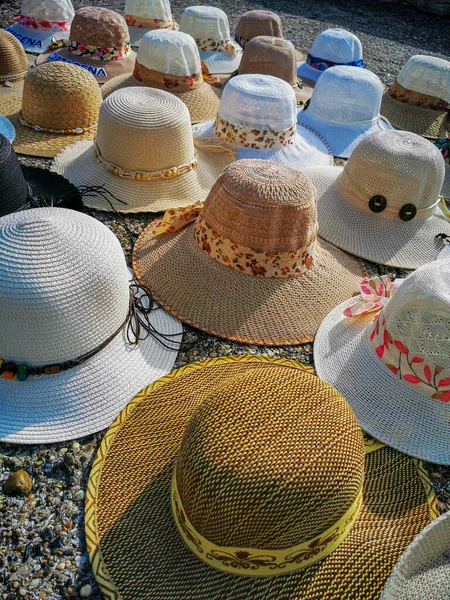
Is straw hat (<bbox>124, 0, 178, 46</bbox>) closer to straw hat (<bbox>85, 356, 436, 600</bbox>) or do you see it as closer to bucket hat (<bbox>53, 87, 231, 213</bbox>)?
bucket hat (<bbox>53, 87, 231, 213</bbox>)

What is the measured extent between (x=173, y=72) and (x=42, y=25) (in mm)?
2610

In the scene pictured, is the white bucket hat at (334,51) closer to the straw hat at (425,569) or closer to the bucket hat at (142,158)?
the bucket hat at (142,158)

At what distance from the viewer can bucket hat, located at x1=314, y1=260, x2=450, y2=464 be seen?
7.30ft

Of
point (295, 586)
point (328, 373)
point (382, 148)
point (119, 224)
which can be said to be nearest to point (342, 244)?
point (382, 148)

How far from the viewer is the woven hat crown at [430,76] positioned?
5242mm

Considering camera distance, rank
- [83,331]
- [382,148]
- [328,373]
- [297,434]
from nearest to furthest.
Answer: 1. [297,434]
2. [83,331]
3. [328,373]
4. [382,148]

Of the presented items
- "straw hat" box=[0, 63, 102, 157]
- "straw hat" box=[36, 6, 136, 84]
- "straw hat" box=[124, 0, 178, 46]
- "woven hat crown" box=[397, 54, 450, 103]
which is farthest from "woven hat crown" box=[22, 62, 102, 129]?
"woven hat crown" box=[397, 54, 450, 103]

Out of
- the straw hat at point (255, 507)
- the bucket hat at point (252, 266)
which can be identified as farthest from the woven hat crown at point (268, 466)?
the bucket hat at point (252, 266)

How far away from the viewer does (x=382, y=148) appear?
3498 millimetres

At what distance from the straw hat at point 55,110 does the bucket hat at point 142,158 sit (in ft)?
1.49

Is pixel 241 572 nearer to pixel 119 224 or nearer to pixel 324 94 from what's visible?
pixel 119 224

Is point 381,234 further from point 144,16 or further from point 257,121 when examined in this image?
point 144,16

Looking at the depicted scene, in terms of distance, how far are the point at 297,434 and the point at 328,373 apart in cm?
102

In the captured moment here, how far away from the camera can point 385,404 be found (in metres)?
2.36
